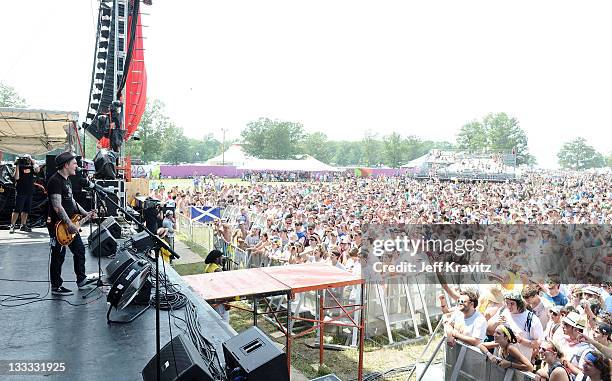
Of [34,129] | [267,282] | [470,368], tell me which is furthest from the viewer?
[34,129]

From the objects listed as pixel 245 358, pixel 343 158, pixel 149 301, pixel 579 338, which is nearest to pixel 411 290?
pixel 579 338

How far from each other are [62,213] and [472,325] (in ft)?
14.1

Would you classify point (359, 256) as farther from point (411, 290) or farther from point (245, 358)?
point (245, 358)

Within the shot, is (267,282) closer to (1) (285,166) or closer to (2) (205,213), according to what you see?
(2) (205,213)

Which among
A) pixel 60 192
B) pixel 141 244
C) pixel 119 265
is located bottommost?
pixel 141 244

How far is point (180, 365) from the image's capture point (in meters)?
2.54

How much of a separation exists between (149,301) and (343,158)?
5133 inches

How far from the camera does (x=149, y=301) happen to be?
4.48 meters

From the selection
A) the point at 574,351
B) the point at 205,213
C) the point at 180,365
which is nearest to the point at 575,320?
the point at 574,351

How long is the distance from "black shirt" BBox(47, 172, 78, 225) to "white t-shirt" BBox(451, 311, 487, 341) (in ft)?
13.8

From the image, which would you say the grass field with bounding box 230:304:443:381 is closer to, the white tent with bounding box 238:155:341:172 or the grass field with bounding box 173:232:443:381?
the grass field with bounding box 173:232:443:381

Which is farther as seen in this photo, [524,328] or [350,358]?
[350,358]

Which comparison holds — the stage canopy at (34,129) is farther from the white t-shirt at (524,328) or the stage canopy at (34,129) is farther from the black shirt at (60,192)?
the white t-shirt at (524,328)

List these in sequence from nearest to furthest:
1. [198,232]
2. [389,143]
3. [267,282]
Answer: [267,282]
[198,232]
[389,143]
